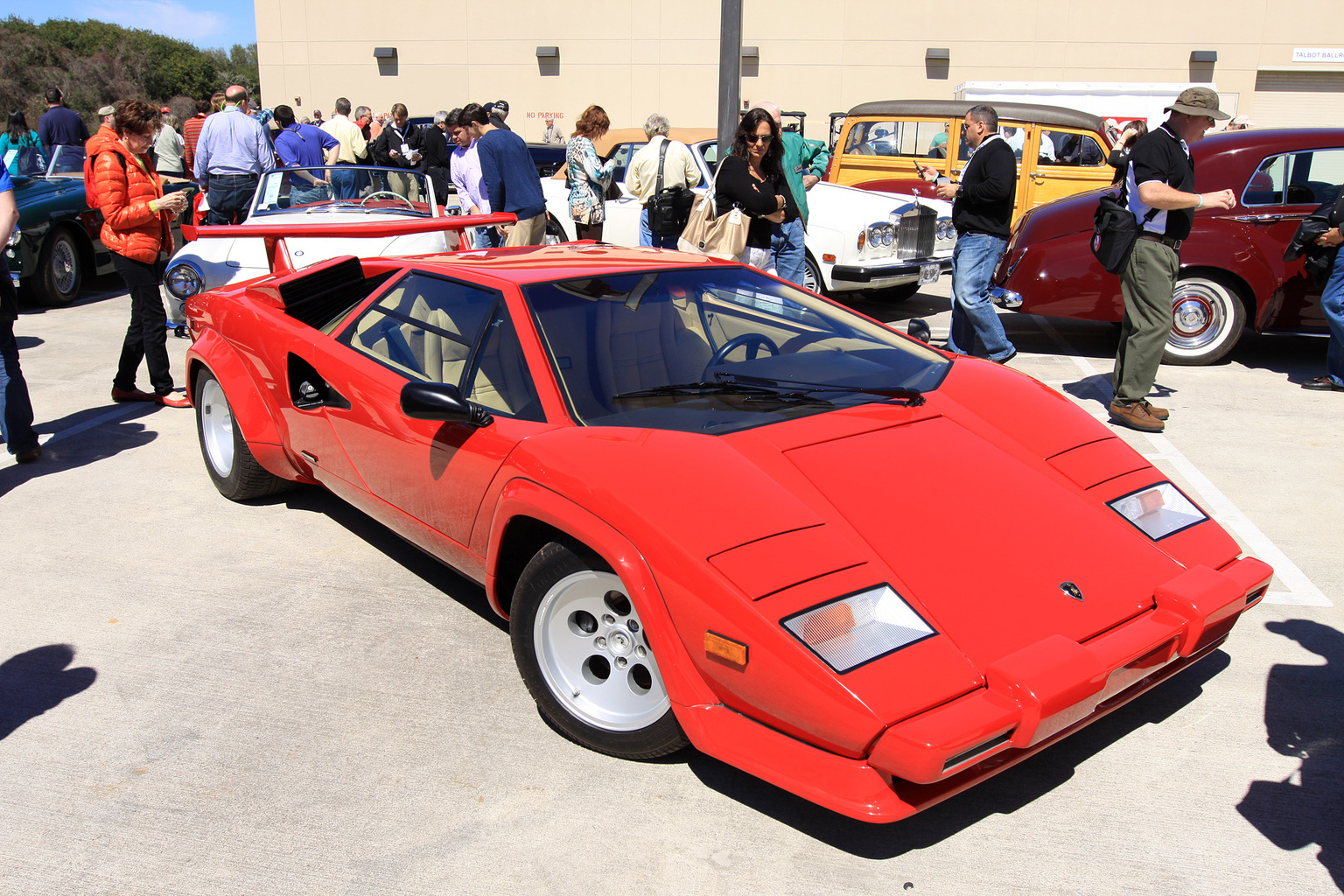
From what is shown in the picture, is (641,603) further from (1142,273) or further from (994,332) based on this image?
(994,332)

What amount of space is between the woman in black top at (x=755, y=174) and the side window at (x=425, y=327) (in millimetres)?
3129

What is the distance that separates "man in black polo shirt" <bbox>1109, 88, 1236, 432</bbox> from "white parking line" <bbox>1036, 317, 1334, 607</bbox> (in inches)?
10.6

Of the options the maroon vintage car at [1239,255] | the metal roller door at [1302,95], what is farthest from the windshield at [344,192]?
the metal roller door at [1302,95]

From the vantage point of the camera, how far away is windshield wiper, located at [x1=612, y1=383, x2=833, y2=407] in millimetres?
2967

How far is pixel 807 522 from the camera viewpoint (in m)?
2.40

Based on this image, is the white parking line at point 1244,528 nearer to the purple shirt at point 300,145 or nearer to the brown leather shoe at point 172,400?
the brown leather shoe at point 172,400

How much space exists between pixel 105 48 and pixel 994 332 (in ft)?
207

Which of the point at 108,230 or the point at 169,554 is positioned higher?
the point at 108,230

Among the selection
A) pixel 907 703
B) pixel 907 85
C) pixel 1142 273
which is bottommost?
pixel 907 703

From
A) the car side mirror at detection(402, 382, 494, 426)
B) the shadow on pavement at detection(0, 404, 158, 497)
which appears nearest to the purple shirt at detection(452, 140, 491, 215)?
the shadow on pavement at detection(0, 404, 158, 497)

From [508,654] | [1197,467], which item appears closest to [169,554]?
[508,654]

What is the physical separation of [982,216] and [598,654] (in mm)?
4739

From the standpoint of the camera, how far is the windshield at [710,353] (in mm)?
2912

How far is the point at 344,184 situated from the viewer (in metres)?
7.80
